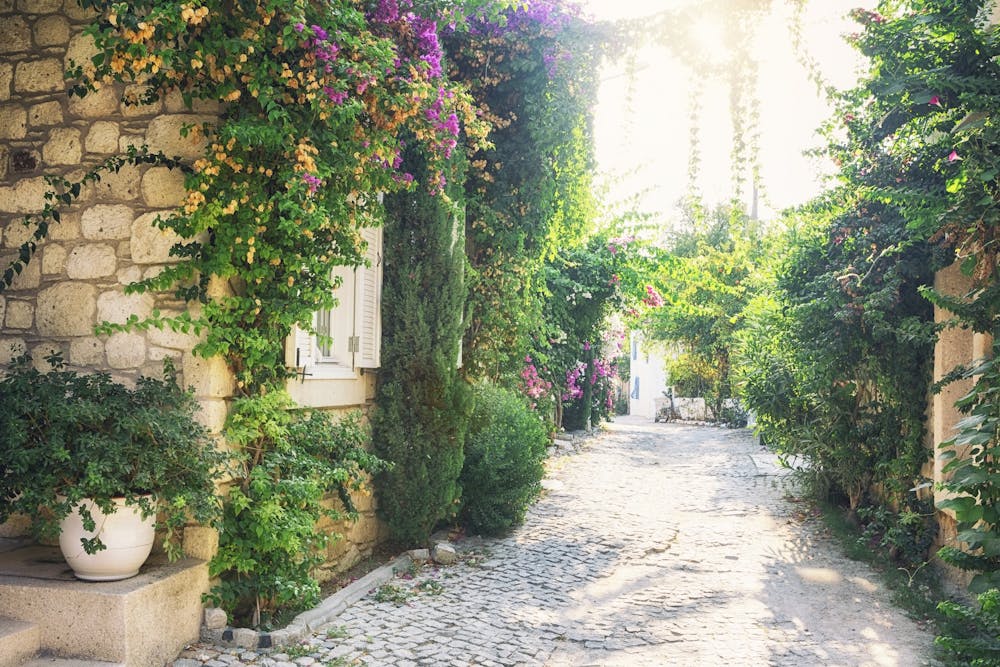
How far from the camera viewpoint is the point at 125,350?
14.6ft

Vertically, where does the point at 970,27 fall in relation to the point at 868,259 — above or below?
above

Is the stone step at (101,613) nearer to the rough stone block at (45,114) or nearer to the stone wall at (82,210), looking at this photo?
the stone wall at (82,210)

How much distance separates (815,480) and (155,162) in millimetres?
6620

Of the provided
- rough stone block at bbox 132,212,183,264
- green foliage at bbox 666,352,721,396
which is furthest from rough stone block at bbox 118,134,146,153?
green foliage at bbox 666,352,721,396

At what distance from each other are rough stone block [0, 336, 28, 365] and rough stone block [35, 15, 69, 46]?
172 cm

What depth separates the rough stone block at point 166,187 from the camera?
441 centimetres

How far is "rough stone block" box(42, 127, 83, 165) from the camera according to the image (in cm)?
460

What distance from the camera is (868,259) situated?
622 centimetres

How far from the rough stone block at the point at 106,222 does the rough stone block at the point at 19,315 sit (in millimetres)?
562

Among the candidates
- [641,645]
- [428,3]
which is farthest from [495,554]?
[428,3]

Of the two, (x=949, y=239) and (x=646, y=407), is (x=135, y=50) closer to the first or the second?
(x=949, y=239)

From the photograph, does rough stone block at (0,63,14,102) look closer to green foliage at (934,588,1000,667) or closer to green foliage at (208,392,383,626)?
green foliage at (208,392,383,626)

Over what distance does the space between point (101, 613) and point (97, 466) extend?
692 millimetres

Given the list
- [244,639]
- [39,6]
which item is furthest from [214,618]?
[39,6]
